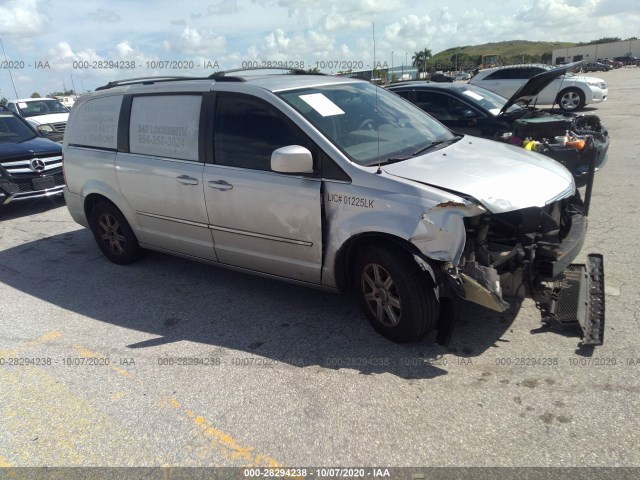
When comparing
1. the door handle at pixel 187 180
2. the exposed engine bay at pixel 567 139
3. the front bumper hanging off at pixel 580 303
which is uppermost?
the door handle at pixel 187 180

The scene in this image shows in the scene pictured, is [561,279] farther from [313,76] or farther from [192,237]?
[192,237]

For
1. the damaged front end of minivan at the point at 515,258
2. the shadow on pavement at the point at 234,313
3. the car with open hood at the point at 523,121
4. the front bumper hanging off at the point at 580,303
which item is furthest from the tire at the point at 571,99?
the shadow on pavement at the point at 234,313

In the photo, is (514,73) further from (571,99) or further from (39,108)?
(39,108)

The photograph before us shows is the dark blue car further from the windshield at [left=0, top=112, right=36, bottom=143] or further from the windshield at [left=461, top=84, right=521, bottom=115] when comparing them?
the windshield at [left=461, top=84, right=521, bottom=115]

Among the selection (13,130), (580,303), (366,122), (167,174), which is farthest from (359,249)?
(13,130)

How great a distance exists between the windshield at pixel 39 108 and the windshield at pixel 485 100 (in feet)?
46.5

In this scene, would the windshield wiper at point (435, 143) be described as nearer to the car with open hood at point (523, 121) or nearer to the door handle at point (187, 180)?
the car with open hood at point (523, 121)

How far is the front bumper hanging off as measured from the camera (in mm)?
3314

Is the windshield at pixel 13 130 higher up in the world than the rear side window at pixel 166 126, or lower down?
lower down

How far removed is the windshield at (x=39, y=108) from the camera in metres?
16.0

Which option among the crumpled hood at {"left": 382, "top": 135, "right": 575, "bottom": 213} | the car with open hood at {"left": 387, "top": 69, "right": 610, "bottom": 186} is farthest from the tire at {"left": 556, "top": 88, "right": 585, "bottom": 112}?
the crumpled hood at {"left": 382, "top": 135, "right": 575, "bottom": 213}

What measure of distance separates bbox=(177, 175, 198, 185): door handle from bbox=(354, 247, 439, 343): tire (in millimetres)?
1643

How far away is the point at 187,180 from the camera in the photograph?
13.9 feet

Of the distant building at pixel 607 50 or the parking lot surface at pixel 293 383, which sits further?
the distant building at pixel 607 50
